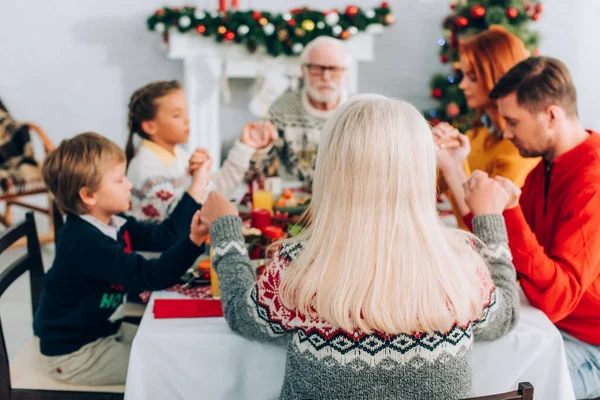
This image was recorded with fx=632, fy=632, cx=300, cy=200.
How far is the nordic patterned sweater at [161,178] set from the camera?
206 centimetres

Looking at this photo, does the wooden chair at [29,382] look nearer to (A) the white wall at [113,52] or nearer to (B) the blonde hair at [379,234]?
(B) the blonde hair at [379,234]

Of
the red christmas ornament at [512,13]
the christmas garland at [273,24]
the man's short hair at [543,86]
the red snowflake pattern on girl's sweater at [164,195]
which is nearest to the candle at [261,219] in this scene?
the red snowflake pattern on girl's sweater at [164,195]

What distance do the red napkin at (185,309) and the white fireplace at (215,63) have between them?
3.27 m

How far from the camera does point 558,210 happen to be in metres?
1.57

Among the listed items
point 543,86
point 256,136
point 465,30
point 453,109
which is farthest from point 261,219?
point 465,30

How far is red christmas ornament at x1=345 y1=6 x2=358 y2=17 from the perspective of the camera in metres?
4.24

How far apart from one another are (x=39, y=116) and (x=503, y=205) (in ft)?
13.3

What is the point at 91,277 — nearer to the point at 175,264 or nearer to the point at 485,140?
the point at 175,264

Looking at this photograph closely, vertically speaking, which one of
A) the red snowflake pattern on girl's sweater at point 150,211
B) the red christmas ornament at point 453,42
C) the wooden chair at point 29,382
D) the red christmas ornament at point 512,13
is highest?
the red christmas ornament at point 512,13

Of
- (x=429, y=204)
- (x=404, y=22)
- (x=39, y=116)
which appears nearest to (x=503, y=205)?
(x=429, y=204)

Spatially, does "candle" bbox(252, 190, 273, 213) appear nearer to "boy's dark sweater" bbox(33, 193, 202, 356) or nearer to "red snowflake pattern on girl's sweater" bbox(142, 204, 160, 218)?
"red snowflake pattern on girl's sweater" bbox(142, 204, 160, 218)

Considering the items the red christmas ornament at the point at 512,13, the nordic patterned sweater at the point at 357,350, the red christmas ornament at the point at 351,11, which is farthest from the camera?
the red christmas ornament at the point at 351,11

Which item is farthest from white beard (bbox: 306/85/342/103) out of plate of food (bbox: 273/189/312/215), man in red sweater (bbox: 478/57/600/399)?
man in red sweater (bbox: 478/57/600/399)

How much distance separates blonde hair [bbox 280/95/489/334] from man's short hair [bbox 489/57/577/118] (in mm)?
668
